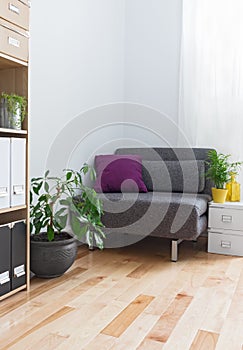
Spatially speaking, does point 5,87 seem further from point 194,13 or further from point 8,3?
point 194,13

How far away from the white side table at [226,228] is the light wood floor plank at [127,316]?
3.56 ft

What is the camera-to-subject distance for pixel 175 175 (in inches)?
131

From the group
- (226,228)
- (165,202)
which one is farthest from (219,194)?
(165,202)

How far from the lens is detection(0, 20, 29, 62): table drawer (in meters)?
1.88

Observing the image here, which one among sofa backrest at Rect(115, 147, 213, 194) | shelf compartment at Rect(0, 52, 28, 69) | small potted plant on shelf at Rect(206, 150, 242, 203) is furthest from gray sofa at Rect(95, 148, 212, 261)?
shelf compartment at Rect(0, 52, 28, 69)

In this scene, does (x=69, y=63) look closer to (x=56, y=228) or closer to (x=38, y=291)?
(x=56, y=228)

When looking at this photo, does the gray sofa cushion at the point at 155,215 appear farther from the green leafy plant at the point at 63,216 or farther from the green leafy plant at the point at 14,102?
the green leafy plant at the point at 14,102

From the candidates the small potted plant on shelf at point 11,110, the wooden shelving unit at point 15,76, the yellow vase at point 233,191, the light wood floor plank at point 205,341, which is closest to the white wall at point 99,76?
the wooden shelving unit at point 15,76

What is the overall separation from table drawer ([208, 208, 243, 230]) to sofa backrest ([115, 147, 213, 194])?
0.36 metres

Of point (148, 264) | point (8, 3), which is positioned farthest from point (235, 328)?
point (8, 3)

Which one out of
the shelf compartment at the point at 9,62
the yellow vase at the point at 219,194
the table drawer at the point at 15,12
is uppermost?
the table drawer at the point at 15,12

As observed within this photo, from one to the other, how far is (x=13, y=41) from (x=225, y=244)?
2090 mm

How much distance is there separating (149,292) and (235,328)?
56 cm

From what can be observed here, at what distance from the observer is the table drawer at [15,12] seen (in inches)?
73.3
